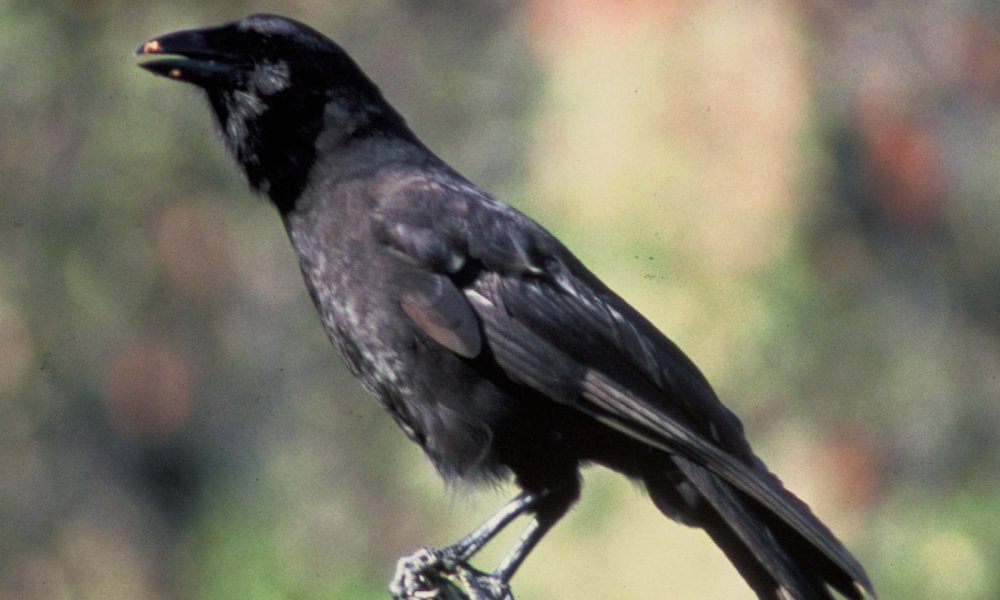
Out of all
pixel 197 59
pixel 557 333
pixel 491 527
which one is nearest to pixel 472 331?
pixel 557 333

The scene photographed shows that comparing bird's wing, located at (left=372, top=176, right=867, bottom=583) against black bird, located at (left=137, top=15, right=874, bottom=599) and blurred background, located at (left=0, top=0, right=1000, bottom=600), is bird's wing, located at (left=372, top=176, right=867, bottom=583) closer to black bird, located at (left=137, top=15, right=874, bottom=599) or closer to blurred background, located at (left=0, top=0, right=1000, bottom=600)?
black bird, located at (left=137, top=15, right=874, bottom=599)

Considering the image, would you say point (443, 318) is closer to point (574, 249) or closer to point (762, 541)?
point (762, 541)

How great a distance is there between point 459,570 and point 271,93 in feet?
4.84

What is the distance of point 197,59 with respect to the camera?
464cm

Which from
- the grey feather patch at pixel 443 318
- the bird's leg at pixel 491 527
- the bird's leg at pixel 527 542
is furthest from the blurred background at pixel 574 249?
the grey feather patch at pixel 443 318

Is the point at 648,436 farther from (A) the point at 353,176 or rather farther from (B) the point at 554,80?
(B) the point at 554,80

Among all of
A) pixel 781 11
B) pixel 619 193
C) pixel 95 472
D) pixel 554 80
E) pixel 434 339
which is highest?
pixel 781 11

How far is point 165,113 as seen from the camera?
9.45 meters

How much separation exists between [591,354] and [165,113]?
5.56 metres

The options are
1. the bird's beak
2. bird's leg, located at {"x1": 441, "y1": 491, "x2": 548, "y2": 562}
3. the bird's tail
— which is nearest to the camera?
the bird's tail

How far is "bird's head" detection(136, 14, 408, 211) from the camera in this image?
4625 millimetres

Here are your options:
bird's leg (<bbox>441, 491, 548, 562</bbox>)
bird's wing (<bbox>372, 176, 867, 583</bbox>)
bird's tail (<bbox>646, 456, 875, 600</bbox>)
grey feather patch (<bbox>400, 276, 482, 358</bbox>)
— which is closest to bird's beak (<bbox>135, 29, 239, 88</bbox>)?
bird's wing (<bbox>372, 176, 867, 583</bbox>)

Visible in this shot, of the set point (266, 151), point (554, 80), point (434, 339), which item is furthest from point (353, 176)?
point (554, 80)

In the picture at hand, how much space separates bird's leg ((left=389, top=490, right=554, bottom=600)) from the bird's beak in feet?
4.81
